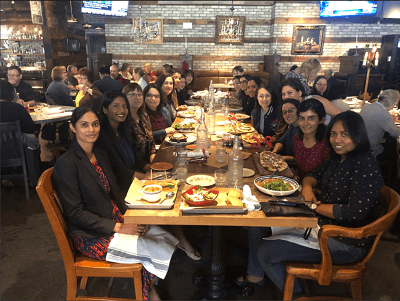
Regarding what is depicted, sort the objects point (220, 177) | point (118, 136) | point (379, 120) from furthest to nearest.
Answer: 1. point (379, 120)
2. point (118, 136)
3. point (220, 177)

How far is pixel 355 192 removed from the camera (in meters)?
1.84

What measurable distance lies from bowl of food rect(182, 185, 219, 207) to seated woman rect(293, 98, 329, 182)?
3.34 feet

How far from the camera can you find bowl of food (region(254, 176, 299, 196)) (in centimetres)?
187

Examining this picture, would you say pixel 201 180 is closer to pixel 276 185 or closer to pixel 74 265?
pixel 276 185

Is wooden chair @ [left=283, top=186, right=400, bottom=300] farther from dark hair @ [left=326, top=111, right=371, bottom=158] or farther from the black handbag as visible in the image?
dark hair @ [left=326, top=111, right=371, bottom=158]

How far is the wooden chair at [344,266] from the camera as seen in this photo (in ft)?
5.45

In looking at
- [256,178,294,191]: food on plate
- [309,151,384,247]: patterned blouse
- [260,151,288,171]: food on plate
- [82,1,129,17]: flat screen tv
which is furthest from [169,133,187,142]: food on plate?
[82,1,129,17]: flat screen tv

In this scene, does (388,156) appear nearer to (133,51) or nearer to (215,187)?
(215,187)

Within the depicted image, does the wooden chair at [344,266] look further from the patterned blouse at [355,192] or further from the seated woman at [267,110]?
the seated woman at [267,110]

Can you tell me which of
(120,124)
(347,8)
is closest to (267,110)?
(120,124)

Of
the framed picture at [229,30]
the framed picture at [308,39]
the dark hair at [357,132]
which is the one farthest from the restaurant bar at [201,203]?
the framed picture at [229,30]

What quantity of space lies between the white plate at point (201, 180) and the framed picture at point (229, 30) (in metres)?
9.39

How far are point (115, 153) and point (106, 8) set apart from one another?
850 cm

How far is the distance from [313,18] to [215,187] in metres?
9.86
